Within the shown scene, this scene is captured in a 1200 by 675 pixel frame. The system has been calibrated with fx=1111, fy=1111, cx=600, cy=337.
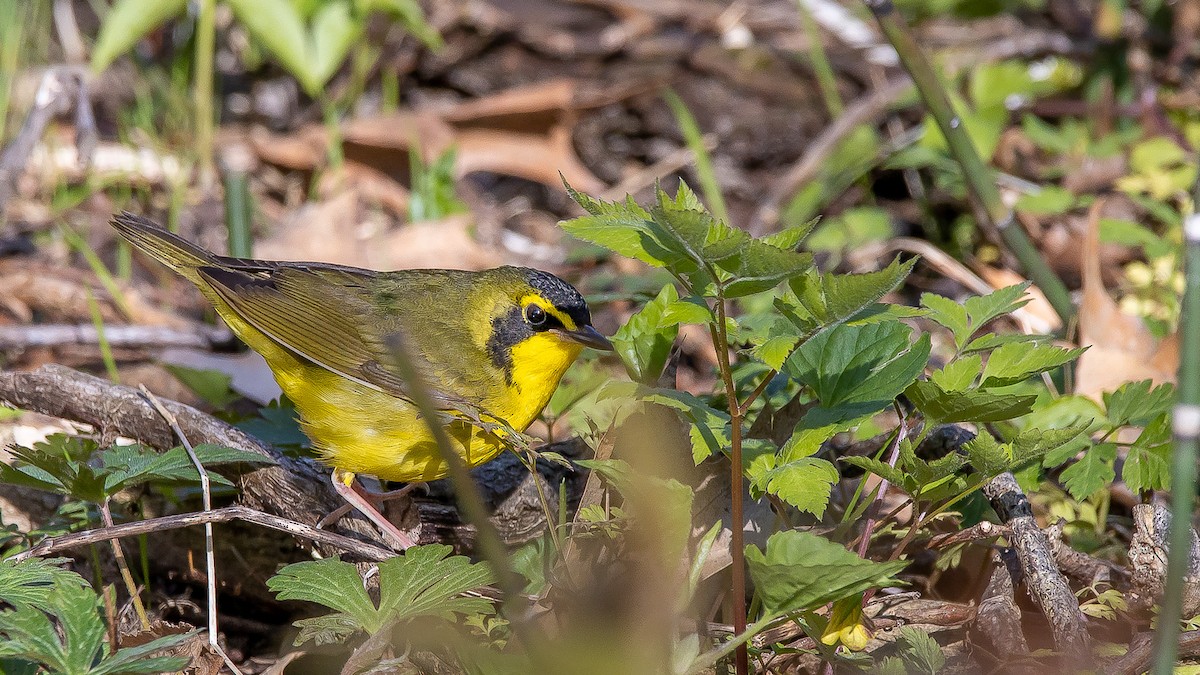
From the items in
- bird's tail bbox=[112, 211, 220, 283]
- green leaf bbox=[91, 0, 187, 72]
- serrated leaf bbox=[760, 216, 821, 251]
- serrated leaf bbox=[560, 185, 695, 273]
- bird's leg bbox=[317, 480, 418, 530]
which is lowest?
bird's leg bbox=[317, 480, 418, 530]

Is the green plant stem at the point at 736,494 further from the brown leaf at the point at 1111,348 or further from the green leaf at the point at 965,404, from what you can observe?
the brown leaf at the point at 1111,348

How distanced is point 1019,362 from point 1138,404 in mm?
486

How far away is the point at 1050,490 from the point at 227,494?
2.53 meters

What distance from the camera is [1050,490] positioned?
3463 mm

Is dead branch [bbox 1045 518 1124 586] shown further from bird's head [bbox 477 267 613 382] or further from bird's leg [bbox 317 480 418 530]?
bird's leg [bbox 317 480 418 530]

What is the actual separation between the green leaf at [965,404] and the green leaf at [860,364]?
52 millimetres

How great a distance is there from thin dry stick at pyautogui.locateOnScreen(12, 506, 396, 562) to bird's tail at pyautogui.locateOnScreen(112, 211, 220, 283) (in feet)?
5.47

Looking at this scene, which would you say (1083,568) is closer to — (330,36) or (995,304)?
(995,304)

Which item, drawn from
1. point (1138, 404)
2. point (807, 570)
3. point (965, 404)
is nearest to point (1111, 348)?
point (1138, 404)

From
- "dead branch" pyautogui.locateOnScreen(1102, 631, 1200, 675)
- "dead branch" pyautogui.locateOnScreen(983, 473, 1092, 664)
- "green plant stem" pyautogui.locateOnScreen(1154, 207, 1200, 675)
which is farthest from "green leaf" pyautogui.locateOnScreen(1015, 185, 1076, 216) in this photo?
"green plant stem" pyautogui.locateOnScreen(1154, 207, 1200, 675)

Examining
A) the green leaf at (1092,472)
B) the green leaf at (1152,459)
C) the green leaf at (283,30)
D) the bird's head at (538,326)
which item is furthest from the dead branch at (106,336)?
the green leaf at (1152,459)

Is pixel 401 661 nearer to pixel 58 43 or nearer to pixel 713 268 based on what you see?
pixel 713 268

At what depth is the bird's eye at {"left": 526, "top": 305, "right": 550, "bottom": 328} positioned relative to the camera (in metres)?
3.73

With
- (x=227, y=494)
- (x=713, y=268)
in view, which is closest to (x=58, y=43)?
(x=227, y=494)
